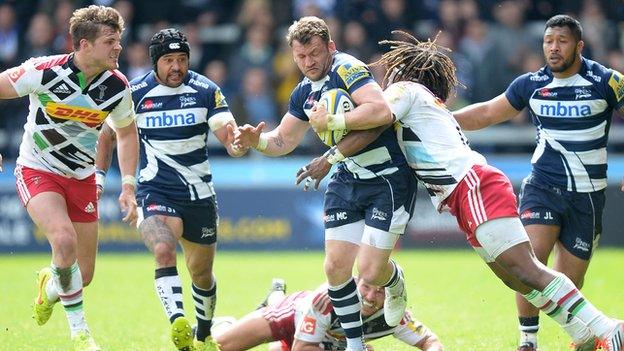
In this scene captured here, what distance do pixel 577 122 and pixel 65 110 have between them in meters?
4.35

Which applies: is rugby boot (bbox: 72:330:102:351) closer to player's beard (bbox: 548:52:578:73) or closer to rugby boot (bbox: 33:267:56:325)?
rugby boot (bbox: 33:267:56:325)

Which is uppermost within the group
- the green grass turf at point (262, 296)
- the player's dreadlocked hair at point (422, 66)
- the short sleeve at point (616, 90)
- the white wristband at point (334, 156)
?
the player's dreadlocked hair at point (422, 66)

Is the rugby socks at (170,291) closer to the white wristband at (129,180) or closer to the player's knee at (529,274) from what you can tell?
the white wristband at (129,180)

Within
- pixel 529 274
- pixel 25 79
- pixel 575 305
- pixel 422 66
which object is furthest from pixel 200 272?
pixel 575 305

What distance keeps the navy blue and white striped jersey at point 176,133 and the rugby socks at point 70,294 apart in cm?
109

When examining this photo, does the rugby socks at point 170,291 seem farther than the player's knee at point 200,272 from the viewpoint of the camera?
No

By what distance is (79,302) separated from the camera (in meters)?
9.12

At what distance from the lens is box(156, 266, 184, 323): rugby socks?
29.2 feet

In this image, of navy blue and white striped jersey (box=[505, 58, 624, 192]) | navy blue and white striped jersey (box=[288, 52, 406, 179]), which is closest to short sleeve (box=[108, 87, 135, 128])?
navy blue and white striped jersey (box=[288, 52, 406, 179])

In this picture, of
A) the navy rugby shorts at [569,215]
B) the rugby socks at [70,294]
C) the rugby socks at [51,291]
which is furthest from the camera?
the rugby socks at [51,291]

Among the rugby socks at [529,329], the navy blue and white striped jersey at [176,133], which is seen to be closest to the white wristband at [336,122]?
the navy blue and white striped jersey at [176,133]

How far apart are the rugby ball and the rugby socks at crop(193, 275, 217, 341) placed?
6.79 ft

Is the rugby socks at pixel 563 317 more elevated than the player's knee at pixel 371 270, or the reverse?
the player's knee at pixel 371 270

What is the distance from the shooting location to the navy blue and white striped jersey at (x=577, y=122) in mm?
9648
